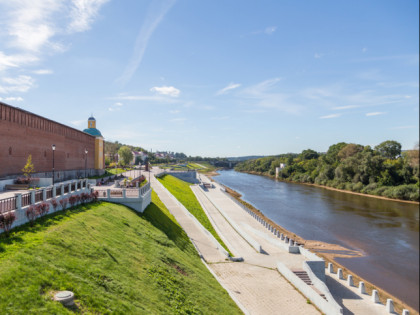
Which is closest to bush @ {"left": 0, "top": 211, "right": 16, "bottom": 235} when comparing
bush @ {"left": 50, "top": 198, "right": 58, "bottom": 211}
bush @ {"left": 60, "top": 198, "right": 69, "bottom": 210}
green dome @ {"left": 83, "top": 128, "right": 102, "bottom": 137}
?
bush @ {"left": 50, "top": 198, "right": 58, "bottom": 211}

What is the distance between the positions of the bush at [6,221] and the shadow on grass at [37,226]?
181 millimetres

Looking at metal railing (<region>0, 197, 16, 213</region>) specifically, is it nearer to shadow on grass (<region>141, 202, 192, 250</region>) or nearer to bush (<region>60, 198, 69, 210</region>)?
bush (<region>60, 198, 69, 210</region>)

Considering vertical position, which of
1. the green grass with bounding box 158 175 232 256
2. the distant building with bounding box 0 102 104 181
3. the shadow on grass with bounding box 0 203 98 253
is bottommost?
the green grass with bounding box 158 175 232 256

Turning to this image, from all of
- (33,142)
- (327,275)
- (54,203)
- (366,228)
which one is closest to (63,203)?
(54,203)

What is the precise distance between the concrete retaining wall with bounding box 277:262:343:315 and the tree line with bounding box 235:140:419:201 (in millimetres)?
6642

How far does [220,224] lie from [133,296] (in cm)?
1956

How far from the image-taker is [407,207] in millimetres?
31891

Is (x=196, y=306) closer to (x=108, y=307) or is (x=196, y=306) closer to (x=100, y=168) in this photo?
(x=108, y=307)

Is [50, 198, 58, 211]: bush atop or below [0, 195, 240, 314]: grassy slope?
atop

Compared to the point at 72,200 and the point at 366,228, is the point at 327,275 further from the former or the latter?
the point at 72,200

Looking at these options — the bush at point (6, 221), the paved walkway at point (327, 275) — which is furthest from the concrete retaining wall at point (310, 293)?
the bush at point (6, 221)

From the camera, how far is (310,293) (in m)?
13.1

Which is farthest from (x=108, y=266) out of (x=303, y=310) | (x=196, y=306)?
(x=303, y=310)

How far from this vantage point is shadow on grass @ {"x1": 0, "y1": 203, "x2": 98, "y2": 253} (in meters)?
8.01
